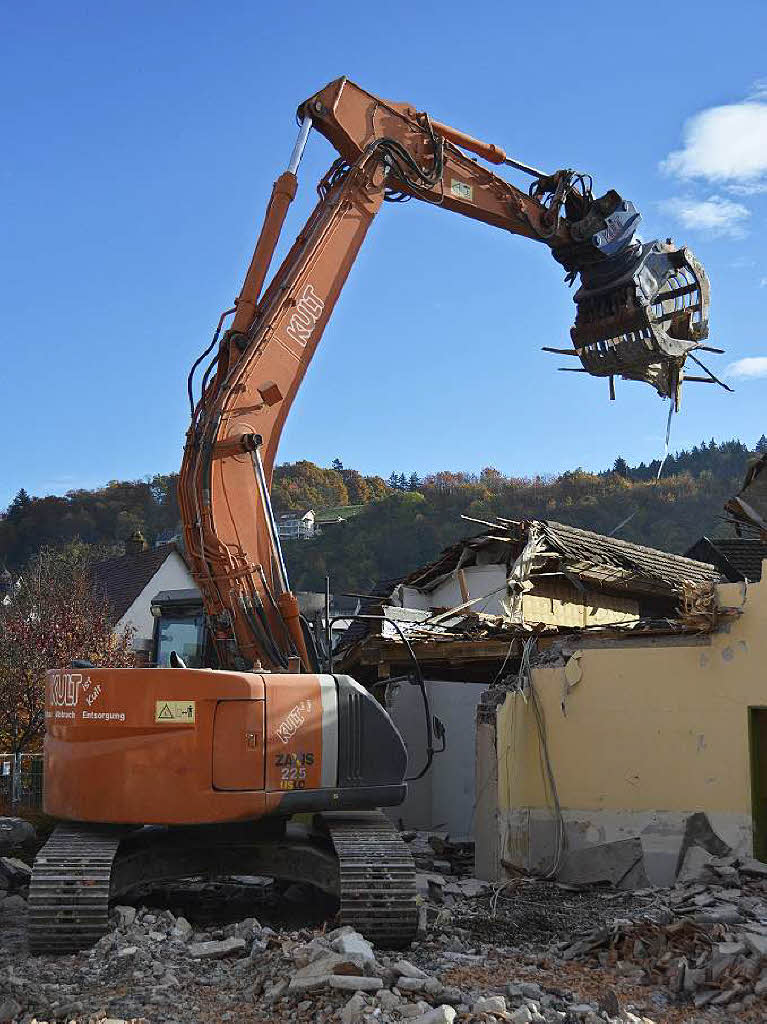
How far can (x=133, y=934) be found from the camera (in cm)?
738

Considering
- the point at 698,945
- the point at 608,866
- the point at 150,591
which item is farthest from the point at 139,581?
the point at 698,945

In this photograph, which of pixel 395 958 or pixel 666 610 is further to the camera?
pixel 666 610

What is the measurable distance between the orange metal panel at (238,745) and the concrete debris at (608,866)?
171 inches

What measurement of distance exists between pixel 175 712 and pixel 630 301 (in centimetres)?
579

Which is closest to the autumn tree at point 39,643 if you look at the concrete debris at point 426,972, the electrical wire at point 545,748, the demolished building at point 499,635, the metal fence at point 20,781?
the metal fence at point 20,781

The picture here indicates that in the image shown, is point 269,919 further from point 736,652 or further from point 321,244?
point 321,244

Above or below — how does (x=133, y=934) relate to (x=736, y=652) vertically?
below

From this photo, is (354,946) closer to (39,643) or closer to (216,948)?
(216,948)

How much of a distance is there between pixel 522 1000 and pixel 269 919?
10.6ft

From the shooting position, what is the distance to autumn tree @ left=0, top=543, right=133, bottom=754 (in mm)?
19031

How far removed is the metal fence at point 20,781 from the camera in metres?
17.8

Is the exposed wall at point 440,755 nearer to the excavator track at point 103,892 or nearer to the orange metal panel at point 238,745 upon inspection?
the excavator track at point 103,892

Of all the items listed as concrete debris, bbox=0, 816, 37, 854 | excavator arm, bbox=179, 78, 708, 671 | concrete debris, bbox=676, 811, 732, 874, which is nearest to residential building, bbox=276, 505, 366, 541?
concrete debris, bbox=0, 816, 37, 854

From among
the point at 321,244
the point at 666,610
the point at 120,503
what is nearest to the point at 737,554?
the point at 666,610
